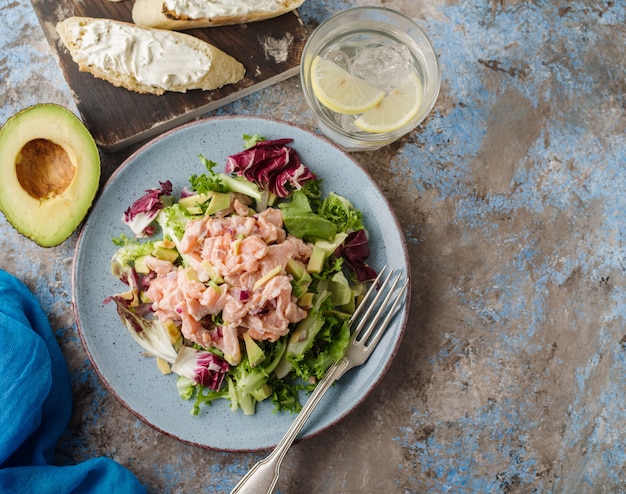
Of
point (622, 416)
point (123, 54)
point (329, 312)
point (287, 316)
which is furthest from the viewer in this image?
point (622, 416)

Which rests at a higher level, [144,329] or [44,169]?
[44,169]

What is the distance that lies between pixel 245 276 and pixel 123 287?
0.64 m

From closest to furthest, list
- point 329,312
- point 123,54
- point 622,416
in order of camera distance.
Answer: point 329,312 < point 123,54 < point 622,416

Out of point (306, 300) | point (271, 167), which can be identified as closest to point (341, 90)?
point (271, 167)

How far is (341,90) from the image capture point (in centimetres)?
218

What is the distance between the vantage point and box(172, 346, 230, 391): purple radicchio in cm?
215

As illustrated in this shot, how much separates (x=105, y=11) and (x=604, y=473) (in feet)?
10.5

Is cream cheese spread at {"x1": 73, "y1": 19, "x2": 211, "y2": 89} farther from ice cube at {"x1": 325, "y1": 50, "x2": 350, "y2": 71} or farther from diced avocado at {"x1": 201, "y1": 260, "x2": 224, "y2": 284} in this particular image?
diced avocado at {"x1": 201, "y1": 260, "x2": 224, "y2": 284}

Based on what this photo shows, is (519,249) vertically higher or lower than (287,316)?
lower

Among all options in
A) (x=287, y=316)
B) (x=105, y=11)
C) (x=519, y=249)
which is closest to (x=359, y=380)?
(x=287, y=316)

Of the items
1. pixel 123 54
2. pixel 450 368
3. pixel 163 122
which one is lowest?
pixel 450 368

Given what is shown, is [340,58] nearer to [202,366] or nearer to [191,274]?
[191,274]

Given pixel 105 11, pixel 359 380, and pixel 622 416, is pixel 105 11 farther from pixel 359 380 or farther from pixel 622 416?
pixel 622 416

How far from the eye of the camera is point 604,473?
98.1 inches
